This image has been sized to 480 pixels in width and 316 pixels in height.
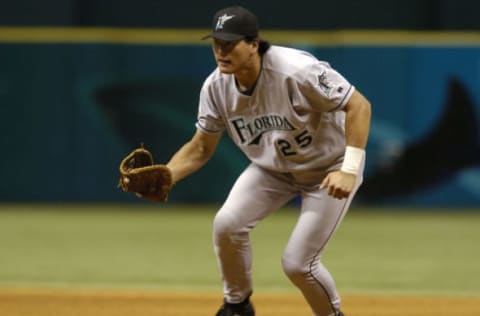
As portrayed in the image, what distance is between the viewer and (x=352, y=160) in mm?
A: 5105

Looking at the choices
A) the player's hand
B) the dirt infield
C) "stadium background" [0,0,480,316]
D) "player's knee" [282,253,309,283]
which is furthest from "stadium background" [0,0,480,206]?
the player's hand

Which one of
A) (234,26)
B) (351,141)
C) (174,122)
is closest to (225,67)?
(234,26)

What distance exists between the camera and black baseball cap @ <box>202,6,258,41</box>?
17.0 feet

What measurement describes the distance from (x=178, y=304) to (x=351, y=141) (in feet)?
6.78

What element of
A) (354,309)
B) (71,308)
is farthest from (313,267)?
(71,308)

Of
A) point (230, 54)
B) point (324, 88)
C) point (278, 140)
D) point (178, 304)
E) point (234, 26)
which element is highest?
point (234, 26)

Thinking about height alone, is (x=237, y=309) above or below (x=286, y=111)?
below

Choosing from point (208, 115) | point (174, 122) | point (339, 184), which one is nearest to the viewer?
point (339, 184)

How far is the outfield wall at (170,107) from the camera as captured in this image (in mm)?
11570

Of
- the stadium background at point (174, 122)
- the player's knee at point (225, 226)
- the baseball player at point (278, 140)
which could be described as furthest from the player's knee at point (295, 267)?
the stadium background at point (174, 122)

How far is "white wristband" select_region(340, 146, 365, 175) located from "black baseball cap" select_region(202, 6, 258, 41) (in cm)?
70

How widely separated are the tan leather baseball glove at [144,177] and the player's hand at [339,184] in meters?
0.91

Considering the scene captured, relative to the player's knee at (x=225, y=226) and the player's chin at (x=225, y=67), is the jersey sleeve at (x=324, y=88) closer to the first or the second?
the player's chin at (x=225, y=67)

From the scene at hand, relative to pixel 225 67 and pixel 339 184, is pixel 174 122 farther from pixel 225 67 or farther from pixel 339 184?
pixel 339 184
